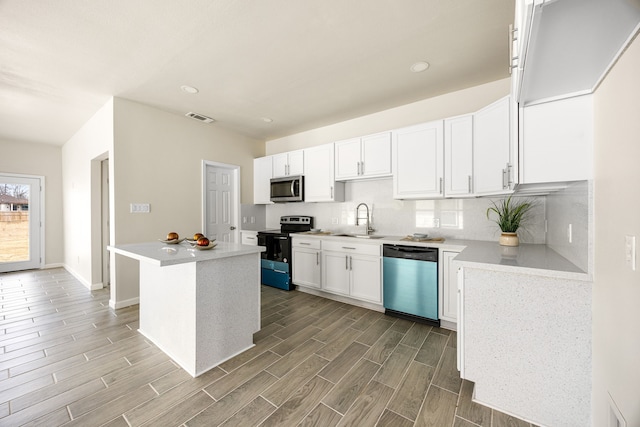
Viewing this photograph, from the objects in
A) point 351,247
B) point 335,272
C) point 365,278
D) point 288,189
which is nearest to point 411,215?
point 351,247

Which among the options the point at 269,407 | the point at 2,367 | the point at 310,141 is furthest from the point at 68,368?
the point at 310,141

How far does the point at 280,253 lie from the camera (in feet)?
13.8

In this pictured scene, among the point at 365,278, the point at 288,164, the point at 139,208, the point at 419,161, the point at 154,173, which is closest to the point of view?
the point at 419,161

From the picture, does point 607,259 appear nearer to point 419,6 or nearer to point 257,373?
point 419,6

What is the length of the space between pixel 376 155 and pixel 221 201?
2876 millimetres

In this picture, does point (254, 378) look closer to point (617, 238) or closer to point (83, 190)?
point (617, 238)

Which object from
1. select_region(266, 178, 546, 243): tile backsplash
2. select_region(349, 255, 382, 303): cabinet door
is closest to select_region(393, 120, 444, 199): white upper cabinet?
select_region(266, 178, 546, 243): tile backsplash

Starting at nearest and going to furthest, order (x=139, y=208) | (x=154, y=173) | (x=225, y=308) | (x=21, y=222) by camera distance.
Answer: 1. (x=225, y=308)
2. (x=139, y=208)
3. (x=154, y=173)
4. (x=21, y=222)

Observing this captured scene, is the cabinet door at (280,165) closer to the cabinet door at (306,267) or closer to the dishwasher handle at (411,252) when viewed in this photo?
the cabinet door at (306,267)

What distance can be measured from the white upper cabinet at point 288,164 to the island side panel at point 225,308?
2223mm

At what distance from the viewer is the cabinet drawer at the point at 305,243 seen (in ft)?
12.5

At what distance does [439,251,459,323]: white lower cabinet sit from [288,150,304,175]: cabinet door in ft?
8.30

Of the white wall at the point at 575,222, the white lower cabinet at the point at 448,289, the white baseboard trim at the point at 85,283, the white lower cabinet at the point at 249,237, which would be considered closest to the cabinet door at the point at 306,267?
the white lower cabinet at the point at 249,237

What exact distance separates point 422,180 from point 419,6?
1711 millimetres
